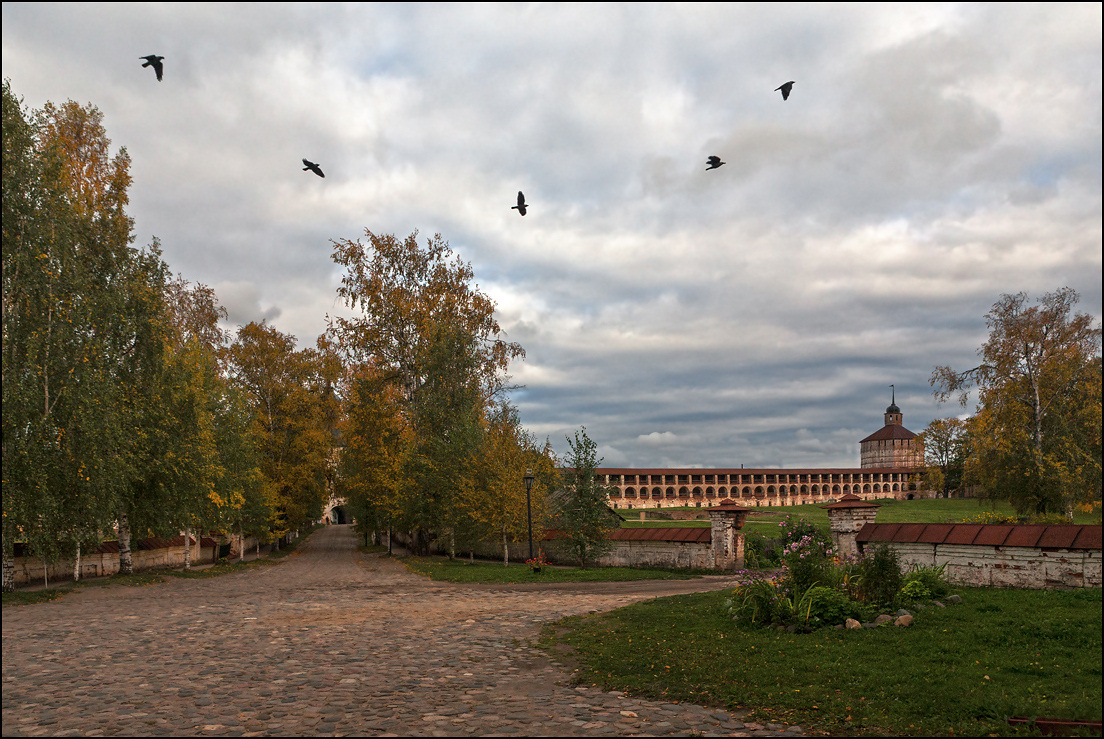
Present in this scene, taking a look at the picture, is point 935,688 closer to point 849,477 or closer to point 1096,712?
point 1096,712

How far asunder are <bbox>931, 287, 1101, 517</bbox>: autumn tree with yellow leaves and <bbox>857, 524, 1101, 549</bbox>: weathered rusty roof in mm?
760

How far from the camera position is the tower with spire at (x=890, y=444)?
114 m

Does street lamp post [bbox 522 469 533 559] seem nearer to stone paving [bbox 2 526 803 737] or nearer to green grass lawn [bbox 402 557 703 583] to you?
green grass lawn [bbox 402 557 703 583]

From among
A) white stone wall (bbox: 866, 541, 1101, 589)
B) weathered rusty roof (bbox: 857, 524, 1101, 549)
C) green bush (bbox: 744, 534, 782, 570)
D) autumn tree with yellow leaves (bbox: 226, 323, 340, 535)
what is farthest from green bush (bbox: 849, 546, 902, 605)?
autumn tree with yellow leaves (bbox: 226, 323, 340, 535)

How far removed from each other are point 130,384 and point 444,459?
461 inches

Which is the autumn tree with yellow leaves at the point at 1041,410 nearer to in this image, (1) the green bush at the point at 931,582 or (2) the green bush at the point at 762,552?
(1) the green bush at the point at 931,582

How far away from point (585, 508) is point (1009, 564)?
13583mm

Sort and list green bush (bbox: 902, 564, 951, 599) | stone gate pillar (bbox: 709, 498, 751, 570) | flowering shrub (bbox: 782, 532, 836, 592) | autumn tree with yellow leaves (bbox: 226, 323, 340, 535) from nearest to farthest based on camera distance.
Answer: flowering shrub (bbox: 782, 532, 836, 592) → green bush (bbox: 902, 564, 951, 599) → stone gate pillar (bbox: 709, 498, 751, 570) → autumn tree with yellow leaves (bbox: 226, 323, 340, 535)

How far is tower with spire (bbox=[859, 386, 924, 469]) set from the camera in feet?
374

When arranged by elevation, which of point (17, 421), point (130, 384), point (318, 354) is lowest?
point (17, 421)

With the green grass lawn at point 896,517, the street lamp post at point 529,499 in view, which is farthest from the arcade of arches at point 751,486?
the street lamp post at point 529,499

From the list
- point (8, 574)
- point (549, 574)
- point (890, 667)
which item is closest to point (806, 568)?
point (890, 667)

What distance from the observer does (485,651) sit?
10430 millimetres

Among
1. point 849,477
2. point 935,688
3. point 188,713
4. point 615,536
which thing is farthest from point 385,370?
point 849,477
